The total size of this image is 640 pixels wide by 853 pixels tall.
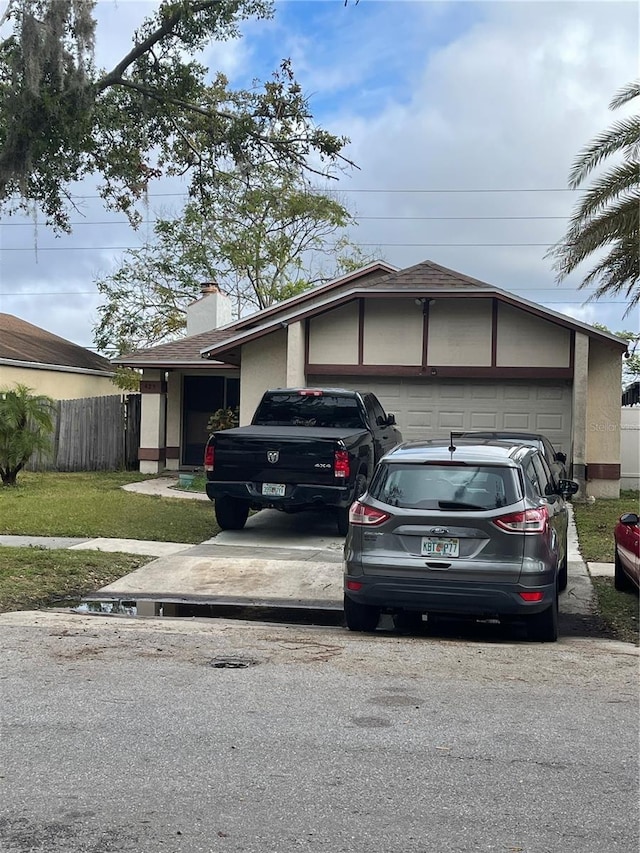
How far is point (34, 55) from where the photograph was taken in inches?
457

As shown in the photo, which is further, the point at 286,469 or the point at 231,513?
the point at 231,513

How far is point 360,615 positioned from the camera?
8.23 metres

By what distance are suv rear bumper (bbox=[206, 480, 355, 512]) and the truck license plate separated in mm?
39

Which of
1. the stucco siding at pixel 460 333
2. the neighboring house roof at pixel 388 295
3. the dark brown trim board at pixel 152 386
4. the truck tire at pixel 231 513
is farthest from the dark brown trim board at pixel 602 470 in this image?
the dark brown trim board at pixel 152 386

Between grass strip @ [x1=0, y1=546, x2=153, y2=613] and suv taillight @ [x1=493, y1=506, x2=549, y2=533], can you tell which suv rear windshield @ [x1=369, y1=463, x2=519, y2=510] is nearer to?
suv taillight @ [x1=493, y1=506, x2=549, y2=533]

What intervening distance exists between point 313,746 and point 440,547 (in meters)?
2.89

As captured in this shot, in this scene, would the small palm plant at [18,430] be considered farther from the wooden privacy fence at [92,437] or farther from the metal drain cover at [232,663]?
the metal drain cover at [232,663]

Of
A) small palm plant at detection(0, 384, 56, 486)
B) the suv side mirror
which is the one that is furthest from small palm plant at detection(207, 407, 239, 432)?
the suv side mirror

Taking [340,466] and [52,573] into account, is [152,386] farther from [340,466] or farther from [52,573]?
[52,573]

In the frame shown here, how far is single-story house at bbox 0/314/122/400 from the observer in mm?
26250

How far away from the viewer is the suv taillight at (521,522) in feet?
25.0

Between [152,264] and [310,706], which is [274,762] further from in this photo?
[152,264]

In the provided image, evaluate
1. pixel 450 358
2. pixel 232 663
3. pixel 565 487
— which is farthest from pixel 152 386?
pixel 232 663

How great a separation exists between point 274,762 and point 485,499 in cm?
357
